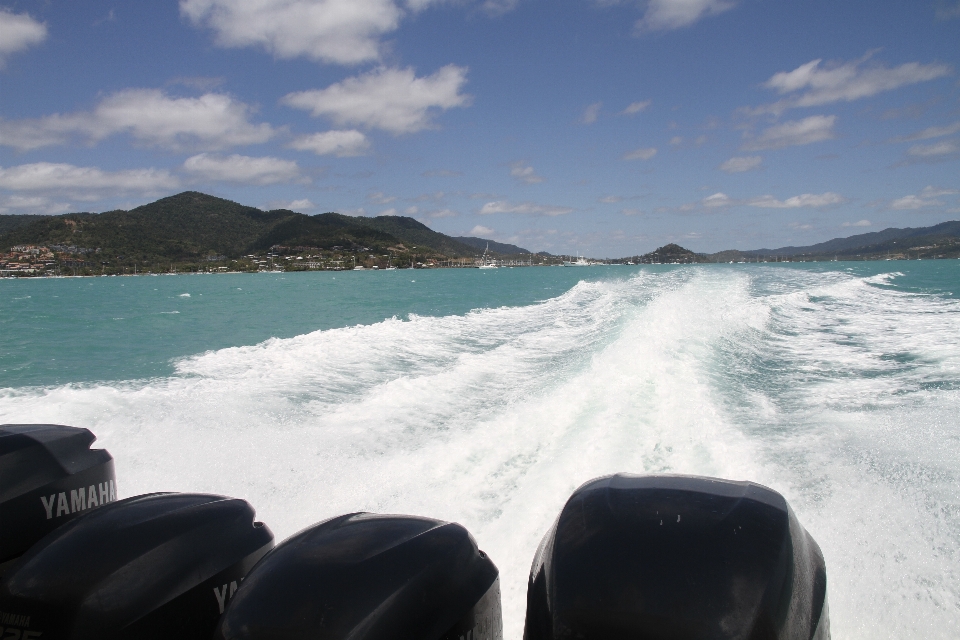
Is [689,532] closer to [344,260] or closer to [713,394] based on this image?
[713,394]

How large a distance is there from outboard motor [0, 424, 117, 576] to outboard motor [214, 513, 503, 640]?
1.26 m

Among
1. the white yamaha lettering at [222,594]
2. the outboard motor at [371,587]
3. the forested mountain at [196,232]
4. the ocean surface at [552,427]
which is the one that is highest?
the forested mountain at [196,232]

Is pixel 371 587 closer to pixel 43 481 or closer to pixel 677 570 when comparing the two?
pixel 677 570

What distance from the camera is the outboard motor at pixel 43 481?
228 centimetres

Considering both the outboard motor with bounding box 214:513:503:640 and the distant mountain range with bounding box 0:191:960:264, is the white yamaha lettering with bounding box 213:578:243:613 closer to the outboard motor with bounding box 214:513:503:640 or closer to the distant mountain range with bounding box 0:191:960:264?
the outboard motor with bounding box 214:513:503:640

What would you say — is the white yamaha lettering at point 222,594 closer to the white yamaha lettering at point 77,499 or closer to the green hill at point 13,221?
the white yamaha lettering at point 77,499

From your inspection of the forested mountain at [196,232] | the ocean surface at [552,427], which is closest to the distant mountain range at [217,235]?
the forested mountain at [196,232]

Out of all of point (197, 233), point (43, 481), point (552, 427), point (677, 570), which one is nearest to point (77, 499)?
point (43, 481)

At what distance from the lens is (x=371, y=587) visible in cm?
156

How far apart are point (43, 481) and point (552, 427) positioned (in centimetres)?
443

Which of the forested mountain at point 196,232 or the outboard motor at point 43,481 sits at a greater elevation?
the forested mountain at point 196,232

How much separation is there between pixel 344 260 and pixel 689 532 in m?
145

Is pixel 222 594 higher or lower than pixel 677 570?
lower

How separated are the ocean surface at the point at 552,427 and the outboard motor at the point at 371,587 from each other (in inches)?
61.1
